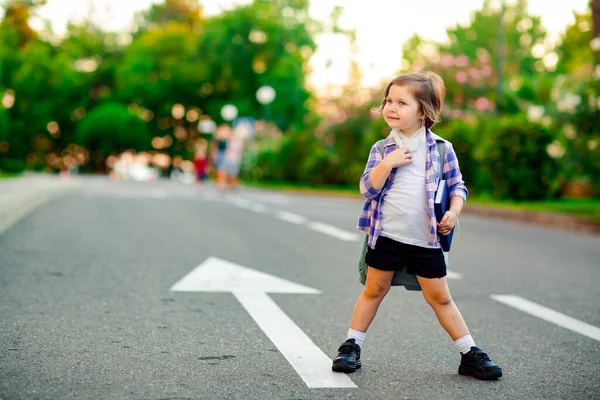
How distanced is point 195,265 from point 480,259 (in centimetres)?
319

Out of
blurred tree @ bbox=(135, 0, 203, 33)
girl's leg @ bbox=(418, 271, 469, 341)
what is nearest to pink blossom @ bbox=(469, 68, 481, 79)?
girl's leg @ bbox=(418, 271, 469, 341)

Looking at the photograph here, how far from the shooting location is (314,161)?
112 ft

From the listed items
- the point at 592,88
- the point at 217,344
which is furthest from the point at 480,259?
the point at 592,88

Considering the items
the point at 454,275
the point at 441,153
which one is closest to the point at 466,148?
the point at 454,275

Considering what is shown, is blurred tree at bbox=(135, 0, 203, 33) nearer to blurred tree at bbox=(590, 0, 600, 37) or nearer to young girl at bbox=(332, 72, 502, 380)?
blurred tree at bbox=(590, 0, 600, 37)

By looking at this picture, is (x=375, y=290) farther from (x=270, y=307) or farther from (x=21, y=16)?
(x=21, y=16)

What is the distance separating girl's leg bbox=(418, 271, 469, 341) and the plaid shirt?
203 millimetres

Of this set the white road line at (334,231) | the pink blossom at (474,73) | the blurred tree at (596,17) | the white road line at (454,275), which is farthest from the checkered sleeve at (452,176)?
the pink blossom at (474,73)

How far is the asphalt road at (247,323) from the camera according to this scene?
3.70 meters

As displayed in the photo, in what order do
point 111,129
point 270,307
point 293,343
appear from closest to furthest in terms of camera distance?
point 293,343 → point 270,307 → point 111,129

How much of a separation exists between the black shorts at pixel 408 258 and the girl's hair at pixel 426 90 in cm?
58

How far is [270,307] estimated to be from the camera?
5648 mm

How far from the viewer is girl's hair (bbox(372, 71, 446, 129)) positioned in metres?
3.87

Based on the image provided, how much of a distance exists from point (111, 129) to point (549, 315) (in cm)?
5948
